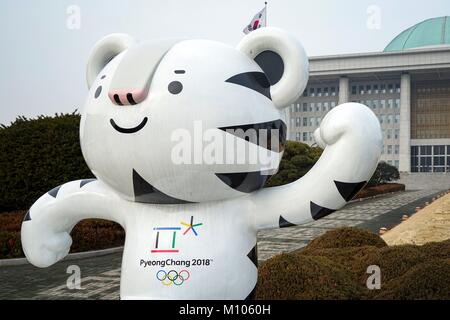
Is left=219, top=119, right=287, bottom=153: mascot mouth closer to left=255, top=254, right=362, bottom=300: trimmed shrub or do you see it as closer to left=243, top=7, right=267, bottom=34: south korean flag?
left=255, top=254, right=362, bottom=300: trimmed shrub

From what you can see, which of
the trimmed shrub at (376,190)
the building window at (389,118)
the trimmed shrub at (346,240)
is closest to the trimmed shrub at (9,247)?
the trimmed shrub at (346,240)

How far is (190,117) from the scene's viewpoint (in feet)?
10.6

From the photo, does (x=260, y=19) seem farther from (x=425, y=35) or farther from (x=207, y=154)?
(x=425, y=35)

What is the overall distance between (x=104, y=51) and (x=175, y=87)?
112 cm

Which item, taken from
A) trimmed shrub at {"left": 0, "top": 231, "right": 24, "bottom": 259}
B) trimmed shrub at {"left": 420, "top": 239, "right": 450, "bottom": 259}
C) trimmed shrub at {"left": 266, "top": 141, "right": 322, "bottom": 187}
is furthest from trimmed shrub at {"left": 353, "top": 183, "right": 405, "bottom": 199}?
trimmed shrub at {"left": 420, "top": 239, "right": 450, "bottom": 259}

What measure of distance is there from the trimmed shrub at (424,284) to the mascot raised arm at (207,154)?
126 centimetres

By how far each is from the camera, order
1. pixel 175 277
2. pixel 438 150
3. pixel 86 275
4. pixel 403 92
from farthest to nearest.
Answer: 1. pixel 438 150
2. pixel 403 92
3. pixel 86 275
4. pixel 175 277

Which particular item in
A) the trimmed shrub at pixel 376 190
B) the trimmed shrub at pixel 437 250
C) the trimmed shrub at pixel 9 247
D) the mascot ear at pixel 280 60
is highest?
the mascot ear at pixel 280 60

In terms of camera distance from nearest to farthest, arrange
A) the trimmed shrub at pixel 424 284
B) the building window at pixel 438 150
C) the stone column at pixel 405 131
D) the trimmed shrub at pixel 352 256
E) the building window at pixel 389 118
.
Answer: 1. the trimmed shrub at pixel 424 284
2. the trimmed shrub at pixel 352 256
3. the stone column at pixel 405 131
4. the building window at pixel 438 150
5. the building window at pixel 389 118

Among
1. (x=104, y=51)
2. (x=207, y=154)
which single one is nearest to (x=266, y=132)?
(x=207, y=154)

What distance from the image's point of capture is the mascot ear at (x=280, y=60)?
3.45m

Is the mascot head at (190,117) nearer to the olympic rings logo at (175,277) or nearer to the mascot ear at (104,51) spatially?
the mascot ear at (104,51)

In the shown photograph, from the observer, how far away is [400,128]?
5628 centimetres
